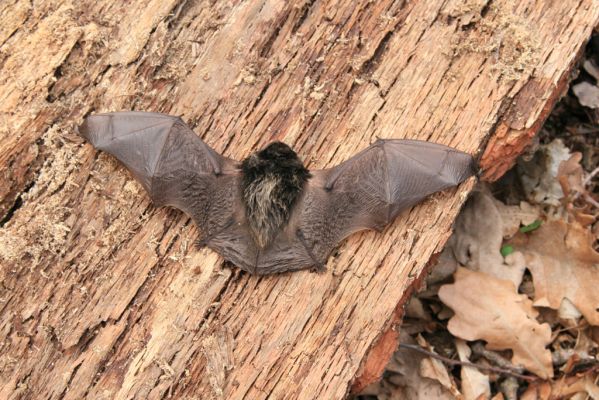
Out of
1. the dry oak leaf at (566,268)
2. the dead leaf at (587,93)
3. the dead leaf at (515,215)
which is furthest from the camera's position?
the dead leaf at (587,93)

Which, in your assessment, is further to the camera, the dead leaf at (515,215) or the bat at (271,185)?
the dead leaf at (515,215)

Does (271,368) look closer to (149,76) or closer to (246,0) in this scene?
(149,76)

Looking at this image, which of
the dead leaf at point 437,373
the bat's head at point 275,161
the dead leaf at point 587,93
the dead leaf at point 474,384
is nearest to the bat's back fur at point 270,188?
the bat's head at point 275,161

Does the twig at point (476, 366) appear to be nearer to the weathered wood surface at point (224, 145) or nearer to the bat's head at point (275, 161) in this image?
the weathered wood surface at point (224, 145)

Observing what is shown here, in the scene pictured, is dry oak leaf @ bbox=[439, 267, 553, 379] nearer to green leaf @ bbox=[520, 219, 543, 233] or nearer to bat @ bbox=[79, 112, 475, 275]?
green leaf @ bbox=[520, 219, 543, 233]

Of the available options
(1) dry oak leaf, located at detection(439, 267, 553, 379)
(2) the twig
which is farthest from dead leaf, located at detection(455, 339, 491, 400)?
(1) dry oak leaf, located at detection(439, 267, 553, 379)

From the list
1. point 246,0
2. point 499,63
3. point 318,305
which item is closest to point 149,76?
point 246,0

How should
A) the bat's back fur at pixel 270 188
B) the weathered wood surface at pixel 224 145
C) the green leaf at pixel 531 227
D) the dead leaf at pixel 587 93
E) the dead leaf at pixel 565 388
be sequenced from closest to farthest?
the weathered wood surface at pixel 224 145 < the bat's back fur at pixel 270 188 < the dead leaf at pixel 565 388 < the green leaf at pixel 531 227 < the dead leaf at pixel 587 93
